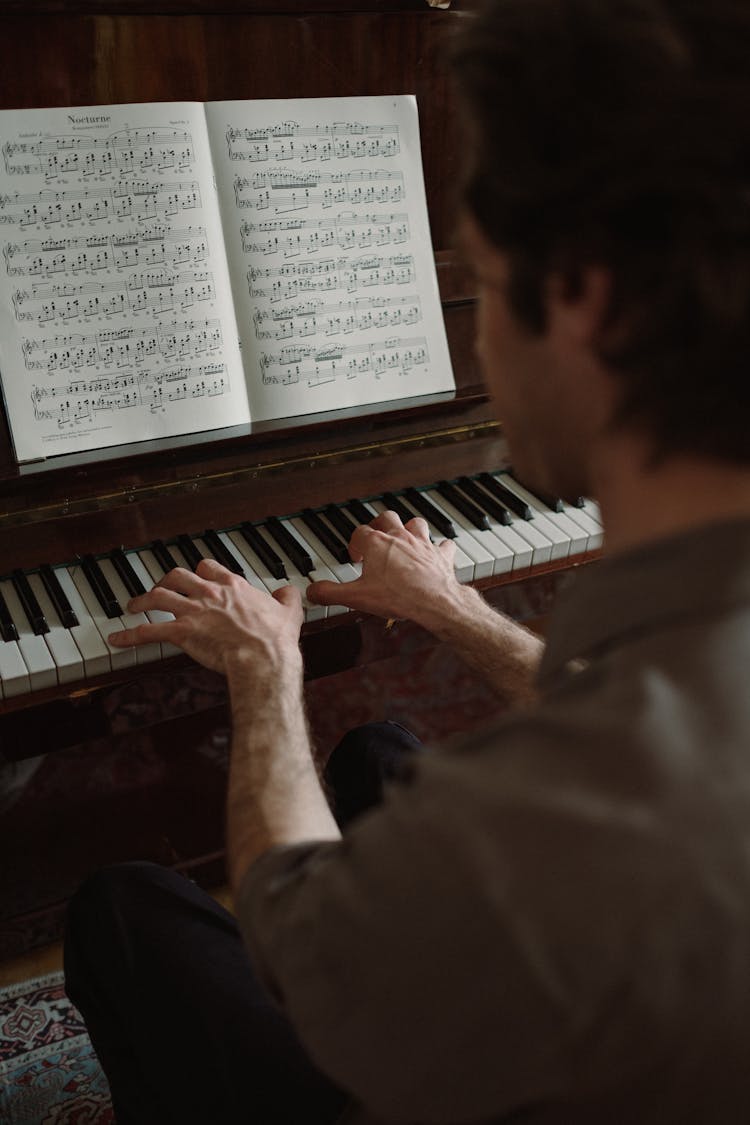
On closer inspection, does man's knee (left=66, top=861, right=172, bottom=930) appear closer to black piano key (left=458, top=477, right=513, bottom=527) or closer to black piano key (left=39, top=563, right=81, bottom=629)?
black piano key (left=39, top=563, right=81, bottom=629)

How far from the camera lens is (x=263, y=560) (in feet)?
5.62

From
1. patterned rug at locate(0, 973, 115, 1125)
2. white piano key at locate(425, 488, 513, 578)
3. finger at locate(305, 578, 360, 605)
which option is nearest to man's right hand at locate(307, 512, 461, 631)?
finger at locate(305, 578, 360, 605)

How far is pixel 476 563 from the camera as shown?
5.77ft

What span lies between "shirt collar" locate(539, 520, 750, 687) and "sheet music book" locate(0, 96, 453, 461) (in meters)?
1.04

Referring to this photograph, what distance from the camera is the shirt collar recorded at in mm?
698

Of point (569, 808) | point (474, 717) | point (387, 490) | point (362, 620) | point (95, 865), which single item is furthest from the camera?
point (474, 717)

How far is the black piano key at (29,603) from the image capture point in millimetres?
1523

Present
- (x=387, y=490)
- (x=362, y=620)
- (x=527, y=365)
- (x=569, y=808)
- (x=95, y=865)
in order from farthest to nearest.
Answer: (x=95, y=865), (x=387, y=490), (x=362, y=620), (x=527, y=365), (x=569, y=808)

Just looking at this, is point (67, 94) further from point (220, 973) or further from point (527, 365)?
point (220, 973)

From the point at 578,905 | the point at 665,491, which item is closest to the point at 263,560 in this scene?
the point at 665,491

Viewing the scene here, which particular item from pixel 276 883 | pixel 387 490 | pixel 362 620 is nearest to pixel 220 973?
pixel 276 883

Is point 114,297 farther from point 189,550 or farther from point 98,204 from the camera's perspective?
point 189,550

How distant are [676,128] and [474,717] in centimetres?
184

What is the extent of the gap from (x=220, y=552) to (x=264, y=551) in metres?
0.07
